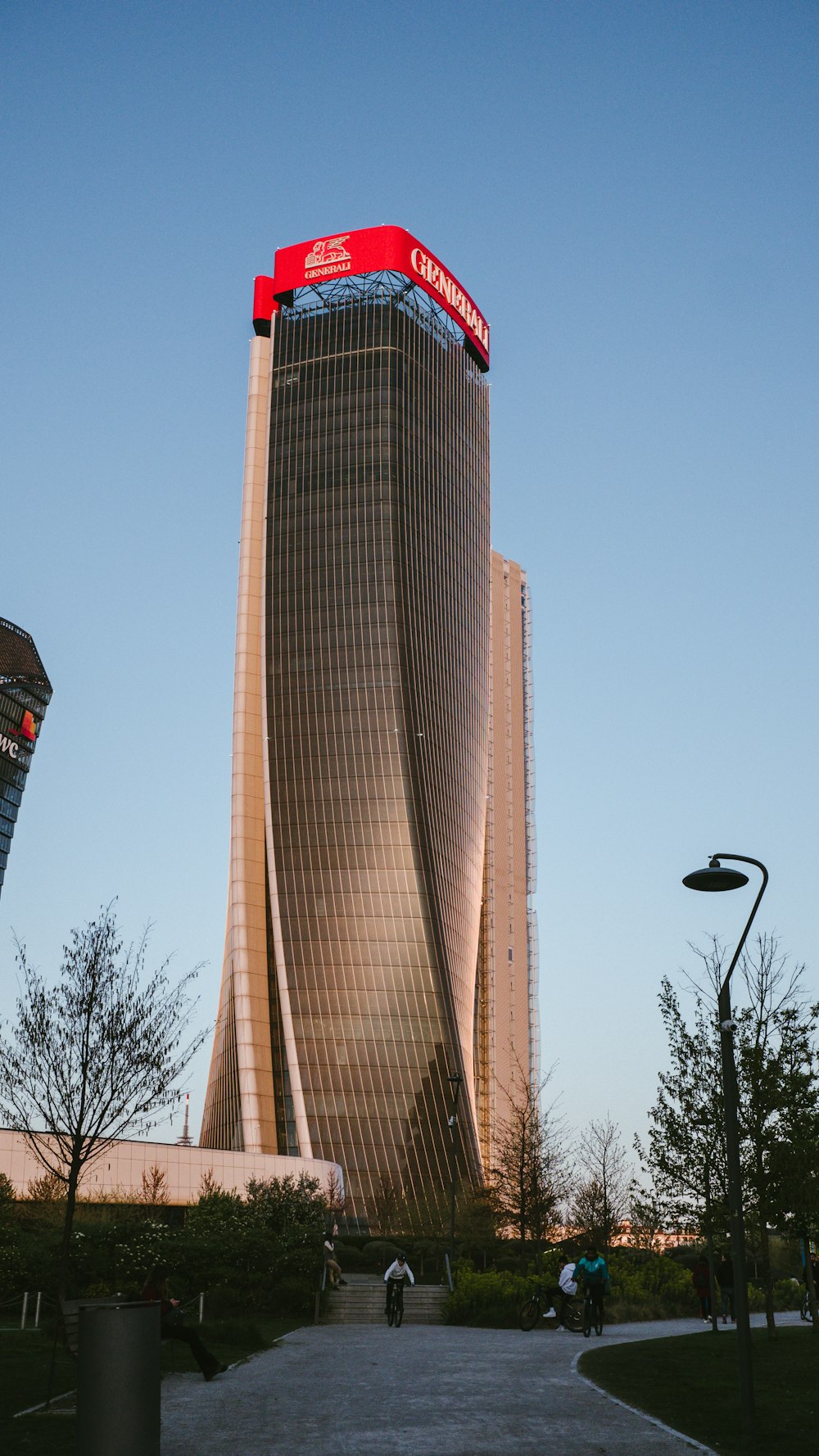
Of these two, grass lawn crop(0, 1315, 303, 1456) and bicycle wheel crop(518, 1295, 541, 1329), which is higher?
grass lawn crop(0, 1315, 303, 1456)

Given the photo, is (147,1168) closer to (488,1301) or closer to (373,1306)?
(373,1306)

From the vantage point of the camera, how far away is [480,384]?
118750 mm

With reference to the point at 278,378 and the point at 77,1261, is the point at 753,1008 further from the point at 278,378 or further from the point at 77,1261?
the point at 278,378

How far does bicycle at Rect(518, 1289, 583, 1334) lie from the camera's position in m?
33.2

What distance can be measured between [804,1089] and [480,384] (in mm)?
97508

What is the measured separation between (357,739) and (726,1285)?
64.3m

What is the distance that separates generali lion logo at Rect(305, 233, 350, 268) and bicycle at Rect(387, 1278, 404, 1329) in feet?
305

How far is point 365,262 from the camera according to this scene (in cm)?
10994

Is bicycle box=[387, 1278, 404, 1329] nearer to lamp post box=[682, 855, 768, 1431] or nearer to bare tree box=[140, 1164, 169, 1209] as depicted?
lamp post box=[682, 855, 768, 1431]

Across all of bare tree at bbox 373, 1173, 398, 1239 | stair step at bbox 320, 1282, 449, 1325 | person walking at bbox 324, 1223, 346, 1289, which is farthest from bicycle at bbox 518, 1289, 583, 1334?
bare tree at bbox 373, 1173, 398, 1239

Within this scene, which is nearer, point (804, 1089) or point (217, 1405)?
point (217, 1405)

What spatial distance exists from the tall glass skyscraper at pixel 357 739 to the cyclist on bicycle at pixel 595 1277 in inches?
2303

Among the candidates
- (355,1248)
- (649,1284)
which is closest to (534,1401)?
(649,1284)

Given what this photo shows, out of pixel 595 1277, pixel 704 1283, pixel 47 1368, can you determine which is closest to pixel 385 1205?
pixel 704 1283
